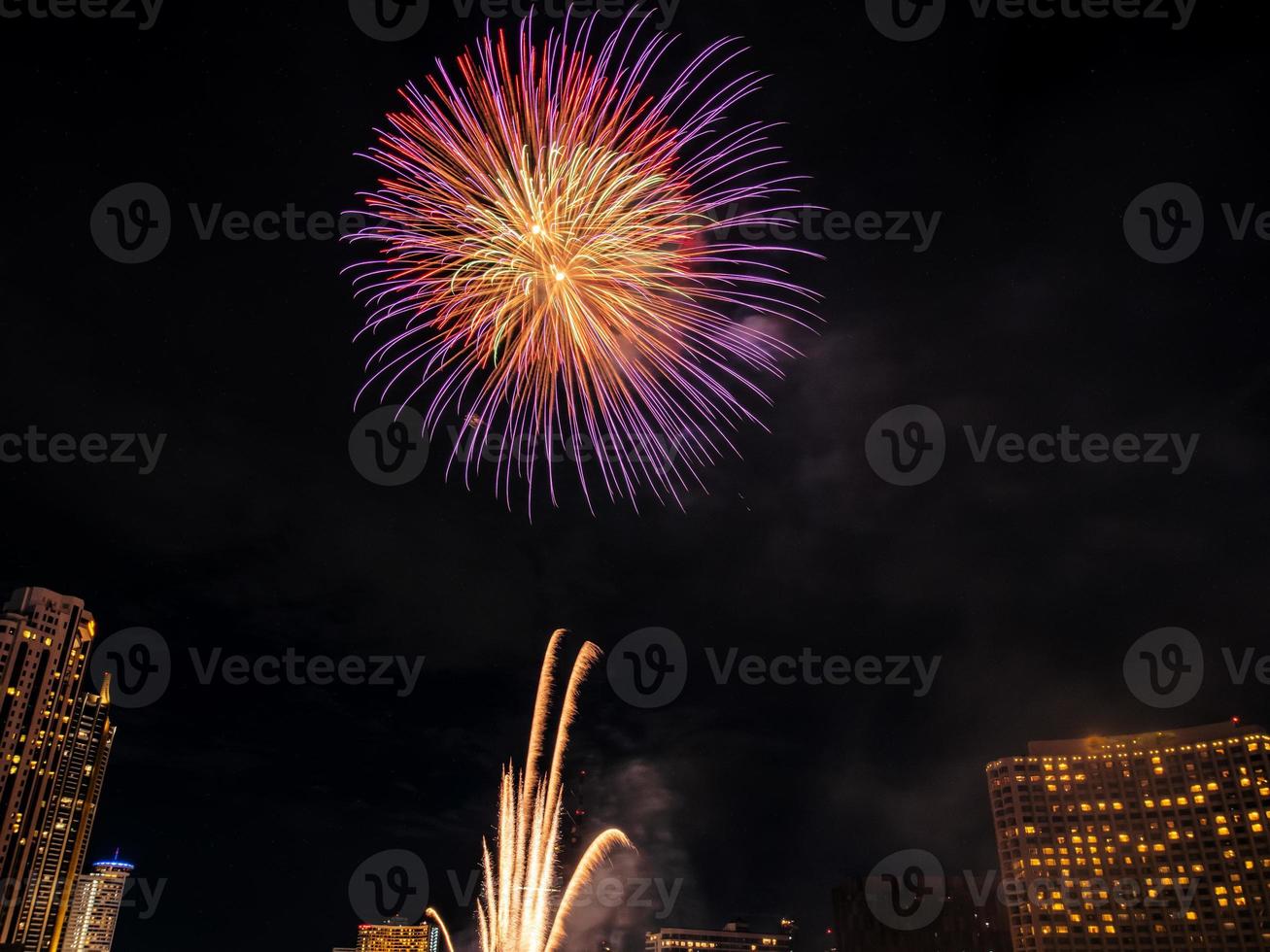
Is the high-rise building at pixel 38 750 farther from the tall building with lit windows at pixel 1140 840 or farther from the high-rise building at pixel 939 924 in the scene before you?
the tall building with lit windows at pixel 1140 840

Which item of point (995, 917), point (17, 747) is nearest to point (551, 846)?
point (17, 747)

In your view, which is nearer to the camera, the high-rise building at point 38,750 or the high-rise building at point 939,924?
the high-rise building at point 38,750

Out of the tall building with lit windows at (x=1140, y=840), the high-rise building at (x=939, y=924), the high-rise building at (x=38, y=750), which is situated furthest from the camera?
the high-rise building at (x=939, y=924)

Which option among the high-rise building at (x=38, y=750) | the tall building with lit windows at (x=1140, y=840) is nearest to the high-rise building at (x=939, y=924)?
the tall building with lit windows at (x=1140, y=840)

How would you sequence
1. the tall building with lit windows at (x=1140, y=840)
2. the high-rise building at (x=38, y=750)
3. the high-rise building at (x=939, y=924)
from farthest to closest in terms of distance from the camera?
the high-rise building at (x=939, y=924), the tall building with lit windows at (x=1140, y=840), the high-rise building at (x=38, y=750)

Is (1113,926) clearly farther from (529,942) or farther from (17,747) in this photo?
(17,747)

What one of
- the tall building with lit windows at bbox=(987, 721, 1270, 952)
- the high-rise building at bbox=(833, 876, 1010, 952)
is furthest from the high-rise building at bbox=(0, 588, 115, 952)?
the tall building with lit windows at bbox=(987, 721, 1270, 952)

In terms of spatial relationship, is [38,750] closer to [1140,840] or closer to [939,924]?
[939,924]
